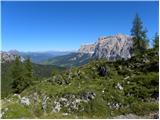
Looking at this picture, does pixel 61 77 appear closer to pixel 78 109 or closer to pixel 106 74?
pixel 106 74

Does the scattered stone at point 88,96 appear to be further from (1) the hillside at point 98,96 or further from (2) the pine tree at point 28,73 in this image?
(2) the pine tree at point 28,73

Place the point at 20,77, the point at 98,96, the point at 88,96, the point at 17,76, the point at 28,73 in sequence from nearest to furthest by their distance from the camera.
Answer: the point at 98,96 < the point at 88,96 < the point at 20,77 < the point at 17,76 < the point at 28,73

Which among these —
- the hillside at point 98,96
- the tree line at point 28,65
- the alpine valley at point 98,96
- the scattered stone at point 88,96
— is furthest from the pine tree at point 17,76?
the scattered stone at point 88,96

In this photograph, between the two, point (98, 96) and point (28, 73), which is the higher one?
point (28, 73)

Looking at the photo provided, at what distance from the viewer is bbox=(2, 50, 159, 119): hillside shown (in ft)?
126

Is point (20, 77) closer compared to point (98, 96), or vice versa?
point (98, 96)

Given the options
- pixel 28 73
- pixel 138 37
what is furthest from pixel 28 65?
pixel 138 37

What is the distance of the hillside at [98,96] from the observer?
38334mm

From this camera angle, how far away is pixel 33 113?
1534 inches

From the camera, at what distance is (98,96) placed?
41688 mm

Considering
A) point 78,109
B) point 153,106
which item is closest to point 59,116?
point 78,109

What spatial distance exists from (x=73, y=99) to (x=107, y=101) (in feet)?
16.1

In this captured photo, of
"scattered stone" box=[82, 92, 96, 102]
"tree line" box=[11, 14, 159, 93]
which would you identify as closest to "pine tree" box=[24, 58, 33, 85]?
"tree line" box=[11, 14, 159, 93]

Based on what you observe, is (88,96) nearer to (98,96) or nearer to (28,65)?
(98,96)
